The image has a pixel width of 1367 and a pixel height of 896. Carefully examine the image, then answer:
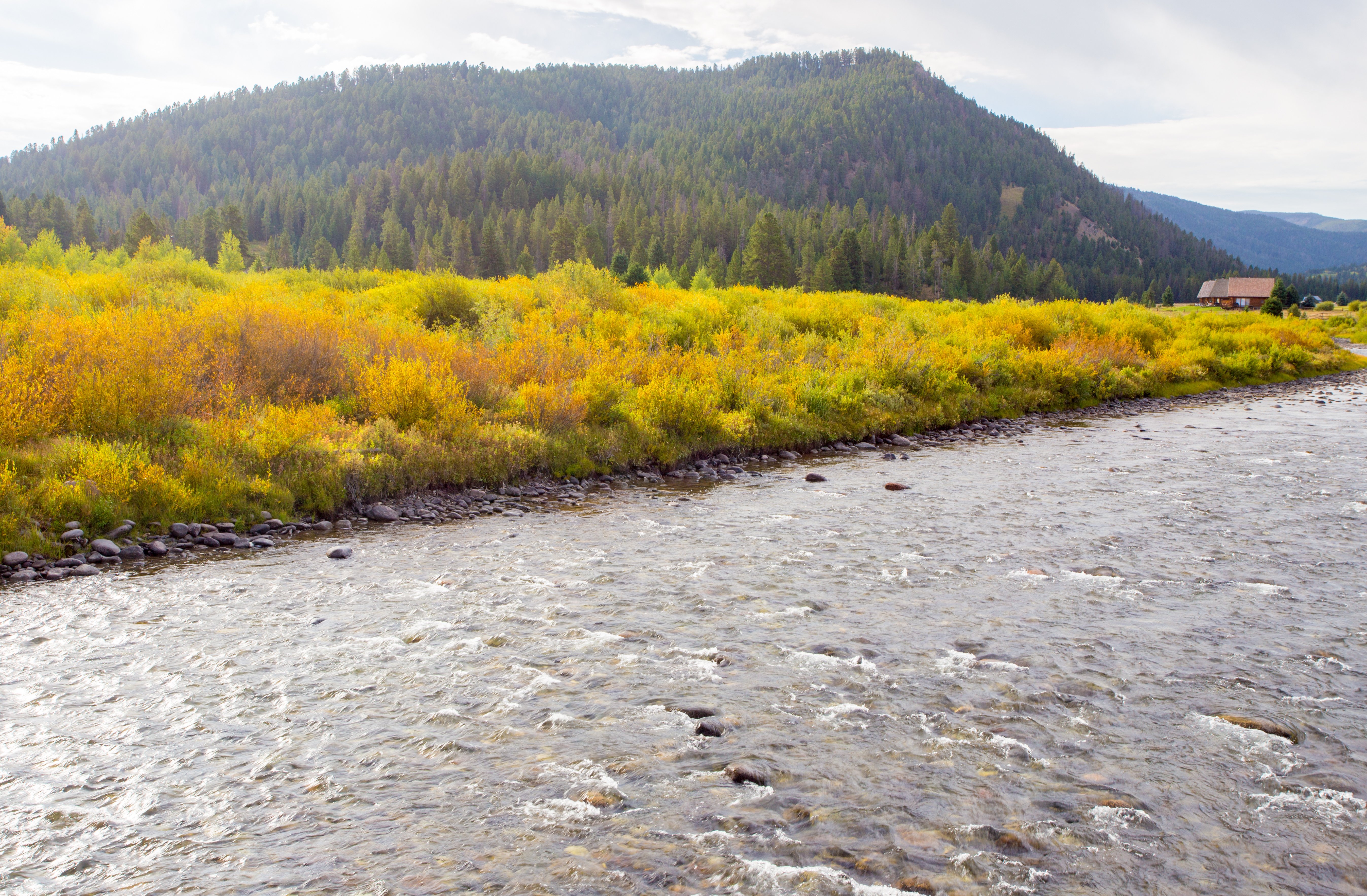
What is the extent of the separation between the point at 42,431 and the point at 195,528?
2.98m

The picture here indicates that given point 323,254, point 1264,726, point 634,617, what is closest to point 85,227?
point 323,254

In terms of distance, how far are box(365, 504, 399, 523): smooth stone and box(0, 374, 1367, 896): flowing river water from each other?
738mm

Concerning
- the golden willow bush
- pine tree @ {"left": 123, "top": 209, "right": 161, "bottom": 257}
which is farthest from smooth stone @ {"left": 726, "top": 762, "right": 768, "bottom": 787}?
pine tree @ {"left": 123, "top": 209, "right": 161, "bottom": 257}

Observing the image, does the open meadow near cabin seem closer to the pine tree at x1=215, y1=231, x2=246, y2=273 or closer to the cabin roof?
the pine tree at x1=215, y1=231, x2=246, y2=273

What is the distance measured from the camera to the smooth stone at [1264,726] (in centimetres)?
561

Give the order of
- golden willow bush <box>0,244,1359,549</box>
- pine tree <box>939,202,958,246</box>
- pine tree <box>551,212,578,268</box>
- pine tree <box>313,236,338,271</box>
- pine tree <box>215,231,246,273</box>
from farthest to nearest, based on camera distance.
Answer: pine tree <box>313,236,338,271</box> < pine tree <box>939,202,958,246</box> < pine tree <box>551,212,578,268</box> < pine tree <box>215,231,246,273</box> < golden willow bush <box>0,244,1359,549</box>

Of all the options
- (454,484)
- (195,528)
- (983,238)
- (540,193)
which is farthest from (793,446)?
(983,238)

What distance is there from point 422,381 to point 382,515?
327 cm

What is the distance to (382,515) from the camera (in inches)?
467

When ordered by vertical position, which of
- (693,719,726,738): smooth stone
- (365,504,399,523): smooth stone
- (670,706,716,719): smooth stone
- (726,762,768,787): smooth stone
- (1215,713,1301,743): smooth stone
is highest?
(1215,713,1301,743): smooth stone

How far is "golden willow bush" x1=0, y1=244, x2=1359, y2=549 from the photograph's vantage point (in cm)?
1118

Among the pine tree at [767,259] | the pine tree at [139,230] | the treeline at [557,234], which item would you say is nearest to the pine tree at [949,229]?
the treeline at [557,234]

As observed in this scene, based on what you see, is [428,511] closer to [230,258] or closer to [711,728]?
[711,728]

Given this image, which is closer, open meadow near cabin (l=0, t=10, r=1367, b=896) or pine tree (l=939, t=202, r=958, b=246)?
open meadow near cabin (l=0, t=10, r=1367, b=896)
